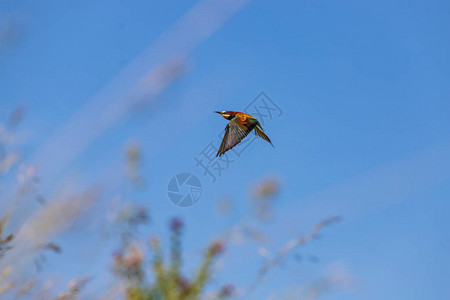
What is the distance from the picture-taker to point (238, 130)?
246 cm

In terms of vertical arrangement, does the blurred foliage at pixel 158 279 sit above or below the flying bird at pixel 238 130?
below

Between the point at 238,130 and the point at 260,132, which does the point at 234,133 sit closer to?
the point at 238,130

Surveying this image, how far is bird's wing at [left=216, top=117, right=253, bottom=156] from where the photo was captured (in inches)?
95.6

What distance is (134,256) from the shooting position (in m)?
2.07

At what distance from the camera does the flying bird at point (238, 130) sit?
243 centimetres

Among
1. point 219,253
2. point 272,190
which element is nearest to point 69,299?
point 219,253

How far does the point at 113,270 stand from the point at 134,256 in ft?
→ 0.37

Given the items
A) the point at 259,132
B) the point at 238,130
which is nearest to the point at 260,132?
the point at 259,132

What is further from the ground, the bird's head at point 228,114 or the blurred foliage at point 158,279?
the bird's head at point 228,114

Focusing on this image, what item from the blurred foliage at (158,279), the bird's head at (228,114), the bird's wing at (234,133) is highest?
the bird's head at (228,114)

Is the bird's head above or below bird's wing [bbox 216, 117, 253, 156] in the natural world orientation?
above

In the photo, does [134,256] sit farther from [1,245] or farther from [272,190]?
[272,190]

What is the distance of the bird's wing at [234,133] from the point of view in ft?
7.97

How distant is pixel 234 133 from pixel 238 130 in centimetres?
2
